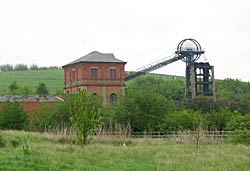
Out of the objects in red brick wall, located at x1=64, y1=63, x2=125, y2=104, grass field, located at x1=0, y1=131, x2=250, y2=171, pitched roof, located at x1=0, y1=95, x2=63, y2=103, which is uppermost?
red brick wall, located at x1=64, y1=63, x2=125, y2=104

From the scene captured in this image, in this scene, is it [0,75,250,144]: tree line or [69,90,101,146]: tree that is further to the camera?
[0,75,250,144]: tree line

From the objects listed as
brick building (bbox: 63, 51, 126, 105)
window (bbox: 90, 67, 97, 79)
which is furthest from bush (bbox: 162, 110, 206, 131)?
window (bbox: 90, 67, 97, 79)

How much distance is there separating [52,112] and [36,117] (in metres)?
9.04

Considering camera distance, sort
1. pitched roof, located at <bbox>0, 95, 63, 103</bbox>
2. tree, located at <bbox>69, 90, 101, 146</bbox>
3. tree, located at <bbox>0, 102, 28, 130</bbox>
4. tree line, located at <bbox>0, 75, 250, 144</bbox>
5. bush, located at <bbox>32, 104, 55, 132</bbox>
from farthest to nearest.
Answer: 1. pitched roof, located at <bbox>0, 95, 63, 103</bbox>
2. tree, located at <bbox>0, 102, 28, 130</bbox>
3. bush, located at <bbox>32, 104, 55, 132</bbox>
4. tree line, located at <bbox>0, 75, 250, 144</bbox>
5. tree, located at <bbox>69, 90, 101, 146</bbox>

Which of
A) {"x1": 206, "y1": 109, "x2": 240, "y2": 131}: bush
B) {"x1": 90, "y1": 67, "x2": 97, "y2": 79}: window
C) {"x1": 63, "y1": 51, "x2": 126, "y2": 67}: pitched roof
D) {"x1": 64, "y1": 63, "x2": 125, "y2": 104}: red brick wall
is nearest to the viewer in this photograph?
Result: {"x1": 206, "y1": 109, "x2": 240, "y2": 131}: bush

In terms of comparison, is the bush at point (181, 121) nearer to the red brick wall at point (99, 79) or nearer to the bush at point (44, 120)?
the bush at point (44, 120)

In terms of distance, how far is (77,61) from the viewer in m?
75.1

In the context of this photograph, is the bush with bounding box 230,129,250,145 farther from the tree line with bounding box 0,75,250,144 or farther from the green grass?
the green grass

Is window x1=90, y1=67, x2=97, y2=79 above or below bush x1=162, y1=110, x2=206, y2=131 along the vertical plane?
above

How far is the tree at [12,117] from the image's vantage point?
52.2 meters

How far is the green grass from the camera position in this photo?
116750 millimetres

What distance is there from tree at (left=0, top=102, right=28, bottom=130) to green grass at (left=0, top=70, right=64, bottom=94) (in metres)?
58.5

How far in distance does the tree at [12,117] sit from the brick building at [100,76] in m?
20.2

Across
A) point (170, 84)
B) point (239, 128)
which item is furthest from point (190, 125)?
point (170, 84)
